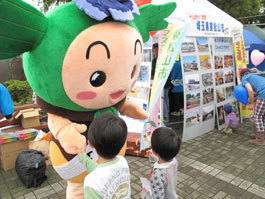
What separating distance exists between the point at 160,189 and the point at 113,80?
3.30 feet

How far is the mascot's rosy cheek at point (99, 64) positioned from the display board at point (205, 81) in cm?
311

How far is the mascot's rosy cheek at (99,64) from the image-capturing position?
5.79 ft

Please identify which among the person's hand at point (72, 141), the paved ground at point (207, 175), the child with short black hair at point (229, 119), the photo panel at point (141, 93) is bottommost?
the paved ground at point (207, 175)

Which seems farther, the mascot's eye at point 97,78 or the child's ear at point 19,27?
the mascot's eye at point 97,78

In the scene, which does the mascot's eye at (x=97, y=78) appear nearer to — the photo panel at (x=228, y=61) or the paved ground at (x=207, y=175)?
the paved ground at (x=207, y=175)

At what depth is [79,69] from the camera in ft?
5.81

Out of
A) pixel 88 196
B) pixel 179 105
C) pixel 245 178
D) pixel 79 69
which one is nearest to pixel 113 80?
pixel 79 69

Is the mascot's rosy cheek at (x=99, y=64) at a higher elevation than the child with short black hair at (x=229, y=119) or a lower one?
higher

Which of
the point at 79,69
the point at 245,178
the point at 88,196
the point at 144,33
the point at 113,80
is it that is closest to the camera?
the point at 88,196

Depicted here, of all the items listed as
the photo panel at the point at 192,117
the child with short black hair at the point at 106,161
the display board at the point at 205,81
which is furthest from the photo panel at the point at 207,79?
the child with short black hair at the point at 106,161

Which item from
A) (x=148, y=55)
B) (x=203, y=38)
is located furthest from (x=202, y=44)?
(x=148, y=55)

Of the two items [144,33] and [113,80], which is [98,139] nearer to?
[113,80]

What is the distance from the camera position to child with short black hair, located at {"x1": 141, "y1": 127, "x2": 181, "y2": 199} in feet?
5.96

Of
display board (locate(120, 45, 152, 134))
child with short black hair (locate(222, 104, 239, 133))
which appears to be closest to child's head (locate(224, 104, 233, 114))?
child with short black hair (locate(222, 104, 239, 133))
